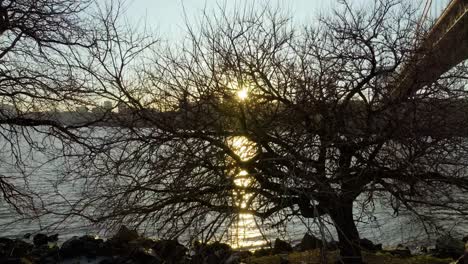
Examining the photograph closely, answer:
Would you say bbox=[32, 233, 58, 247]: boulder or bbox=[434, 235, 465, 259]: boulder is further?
bbox=[32, 233, 58, 247]: boulder

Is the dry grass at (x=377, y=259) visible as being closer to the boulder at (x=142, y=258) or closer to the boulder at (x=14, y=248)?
the boulder at (x=142, y=258)

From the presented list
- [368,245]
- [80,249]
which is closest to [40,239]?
[80,249]

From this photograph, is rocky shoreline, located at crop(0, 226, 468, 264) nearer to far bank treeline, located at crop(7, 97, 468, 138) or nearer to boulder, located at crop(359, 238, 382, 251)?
boulder, located at crop(359, 238, 382, 251)

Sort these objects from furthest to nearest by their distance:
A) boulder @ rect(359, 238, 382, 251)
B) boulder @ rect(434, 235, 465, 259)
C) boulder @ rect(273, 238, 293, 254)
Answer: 1. boulder @ rect(273, 238, 293, 254)
2. boulder @ rect(434, 235, 465, 259)
3. boulder @ rect(359, 238, 382, 251)

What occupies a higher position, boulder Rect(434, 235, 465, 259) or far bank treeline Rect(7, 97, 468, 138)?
far bank treeline Rect(7, 97, 468, 138)


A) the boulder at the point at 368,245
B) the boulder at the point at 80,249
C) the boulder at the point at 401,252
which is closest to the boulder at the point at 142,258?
the boulder at the point at 80,249

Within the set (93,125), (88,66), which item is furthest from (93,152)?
(88,66)

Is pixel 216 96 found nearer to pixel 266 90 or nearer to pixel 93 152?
pixel 266 90

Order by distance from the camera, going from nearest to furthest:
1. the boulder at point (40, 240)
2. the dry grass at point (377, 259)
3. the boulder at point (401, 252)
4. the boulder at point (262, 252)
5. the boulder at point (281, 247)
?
the dry grass at point (377, 259) < the boulder at point (401, 252) < the boulder at point (281, 247) < the boulder at point (262, 252) < the boulder at point (40, 240)

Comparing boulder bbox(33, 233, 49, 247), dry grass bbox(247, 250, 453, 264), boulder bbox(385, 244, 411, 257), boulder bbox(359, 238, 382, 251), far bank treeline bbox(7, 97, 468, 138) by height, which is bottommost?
dry grass bbox(247, 250, 453, 264)

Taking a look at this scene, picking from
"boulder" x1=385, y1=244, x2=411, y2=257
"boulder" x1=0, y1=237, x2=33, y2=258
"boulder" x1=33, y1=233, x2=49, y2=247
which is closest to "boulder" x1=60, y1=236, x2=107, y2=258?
"boulder" x1=0, y1=237, x2=33, y2=258

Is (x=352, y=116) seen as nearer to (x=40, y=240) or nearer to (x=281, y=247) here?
(x=281, y=247)

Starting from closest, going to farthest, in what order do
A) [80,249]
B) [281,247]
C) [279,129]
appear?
[279,129] → [281,247] → [80,249]

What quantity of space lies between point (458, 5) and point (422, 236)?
22.9 ft
